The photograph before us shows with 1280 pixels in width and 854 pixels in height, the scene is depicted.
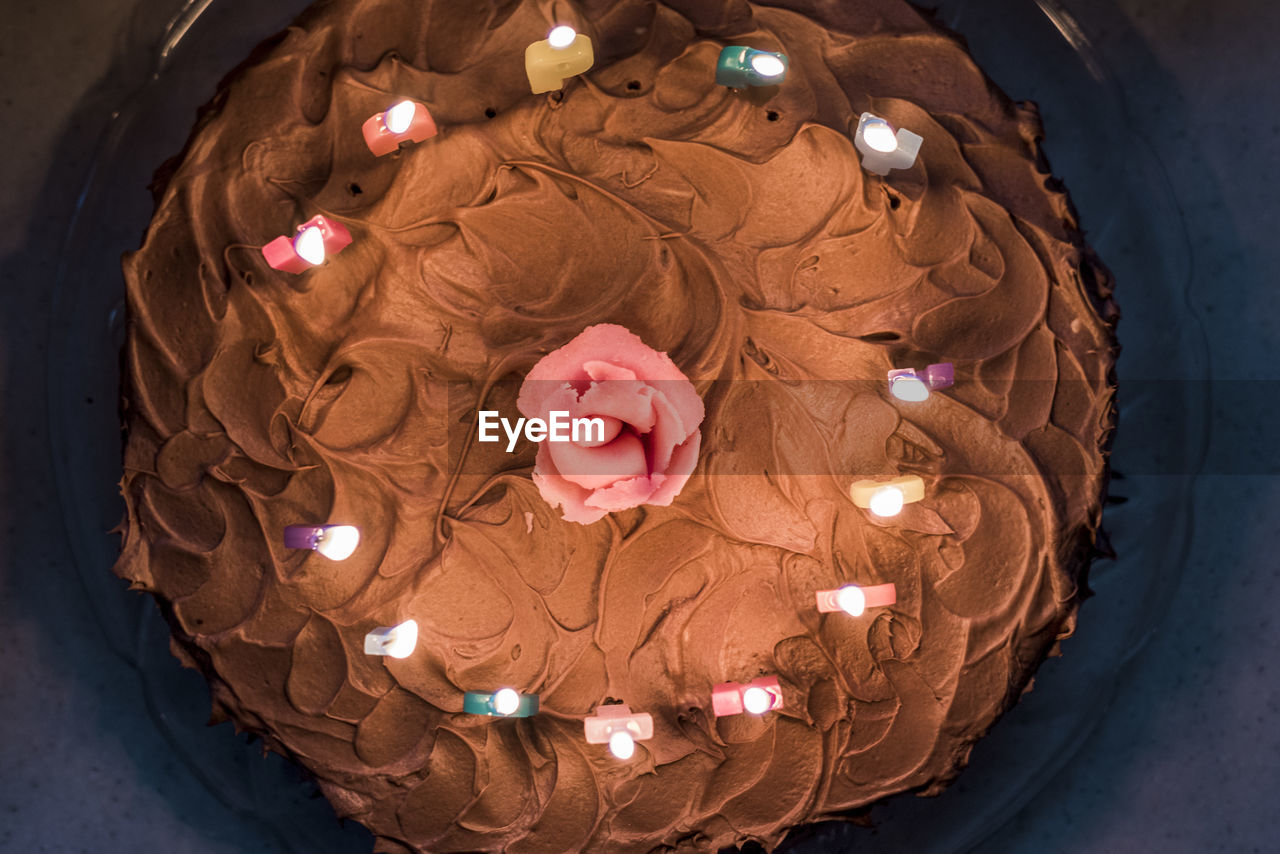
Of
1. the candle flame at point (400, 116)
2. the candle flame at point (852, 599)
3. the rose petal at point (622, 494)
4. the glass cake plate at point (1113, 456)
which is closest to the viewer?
the rose petal at point (622, 494)

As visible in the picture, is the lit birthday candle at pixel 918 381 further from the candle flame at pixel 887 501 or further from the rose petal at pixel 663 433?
the rose petal at pixel 663 433

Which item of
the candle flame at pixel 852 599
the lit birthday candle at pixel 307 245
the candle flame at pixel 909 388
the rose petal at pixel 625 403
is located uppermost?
the lit birthday candle at pixel 307 245

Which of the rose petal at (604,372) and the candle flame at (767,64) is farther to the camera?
the candle flame at (767,64)

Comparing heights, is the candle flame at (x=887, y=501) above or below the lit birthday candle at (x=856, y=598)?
above

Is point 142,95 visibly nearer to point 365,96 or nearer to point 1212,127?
point 365,96

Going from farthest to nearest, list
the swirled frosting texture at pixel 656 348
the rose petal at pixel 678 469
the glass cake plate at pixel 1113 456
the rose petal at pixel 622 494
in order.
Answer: the glass cake plate at pixel 1113 456 → the swirled frosting texture at pixel 656 348 → the rose petal at pixel 678 469 → the rose petal at pixel 622 494

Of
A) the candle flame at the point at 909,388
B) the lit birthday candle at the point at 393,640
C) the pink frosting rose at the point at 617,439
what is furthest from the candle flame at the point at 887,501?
the lit birthday candle at the point at 393,640

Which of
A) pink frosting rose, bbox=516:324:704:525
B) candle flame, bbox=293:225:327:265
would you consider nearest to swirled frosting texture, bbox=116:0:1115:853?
candle flame, bbox=293:225:327:265
